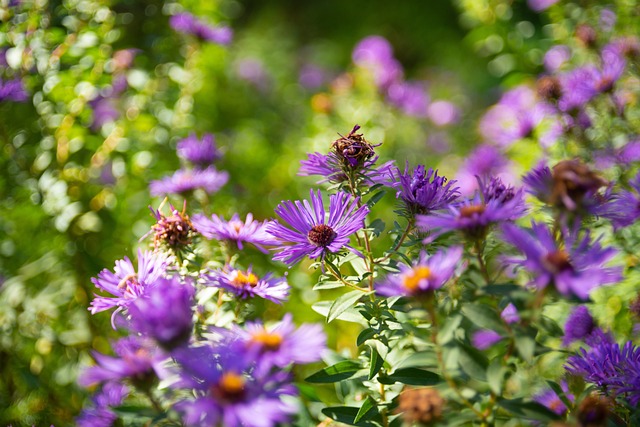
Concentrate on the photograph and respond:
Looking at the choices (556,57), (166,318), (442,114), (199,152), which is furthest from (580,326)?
(442,114)

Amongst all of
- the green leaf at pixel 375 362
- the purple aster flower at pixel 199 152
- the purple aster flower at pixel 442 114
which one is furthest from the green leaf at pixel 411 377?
the purple aster flower at pixel 442 114

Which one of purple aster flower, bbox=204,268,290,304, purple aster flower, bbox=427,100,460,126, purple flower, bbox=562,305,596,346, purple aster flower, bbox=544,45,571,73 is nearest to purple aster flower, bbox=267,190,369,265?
purple aster flower, bbox=204,268,290,304

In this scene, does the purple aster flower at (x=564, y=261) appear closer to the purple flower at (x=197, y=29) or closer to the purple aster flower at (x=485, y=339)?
the purple aster flower at (x=485, y=339)

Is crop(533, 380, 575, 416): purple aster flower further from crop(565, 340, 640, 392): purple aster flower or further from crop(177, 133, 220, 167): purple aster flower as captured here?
crop(177, 133, 220, 167): purple aster flower

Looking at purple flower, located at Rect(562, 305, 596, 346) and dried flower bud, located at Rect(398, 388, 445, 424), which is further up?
dried flower bud, located at Rect(398, 388, 445, 424)

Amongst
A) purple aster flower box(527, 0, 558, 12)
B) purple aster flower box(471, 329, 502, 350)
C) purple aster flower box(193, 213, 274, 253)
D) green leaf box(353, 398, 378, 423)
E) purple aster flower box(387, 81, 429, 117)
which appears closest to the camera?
green leaf box(353, 398, 378, 423)

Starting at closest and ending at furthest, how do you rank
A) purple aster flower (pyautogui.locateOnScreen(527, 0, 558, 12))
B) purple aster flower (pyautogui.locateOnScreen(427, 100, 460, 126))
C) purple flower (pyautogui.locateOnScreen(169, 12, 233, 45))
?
purple flower (pyautogui.locateOnScreen(169, 12, 233, 45)) < purple aster flower (pyautogui.locateOnScreen(527, 0, 558, 12)) < purple aster flower (pyautogui.locateOnScreen(427, 100, 460, 126))

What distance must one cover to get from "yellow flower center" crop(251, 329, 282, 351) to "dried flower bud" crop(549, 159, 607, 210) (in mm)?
304

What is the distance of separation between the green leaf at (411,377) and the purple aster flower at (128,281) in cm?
31

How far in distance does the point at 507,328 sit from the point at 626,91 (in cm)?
102

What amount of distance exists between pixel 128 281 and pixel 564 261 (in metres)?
0.50

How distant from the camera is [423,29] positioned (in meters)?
4.23

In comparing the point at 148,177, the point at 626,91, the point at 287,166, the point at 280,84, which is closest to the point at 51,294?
the point at 148,177

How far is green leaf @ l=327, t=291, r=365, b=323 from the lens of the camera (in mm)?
616
